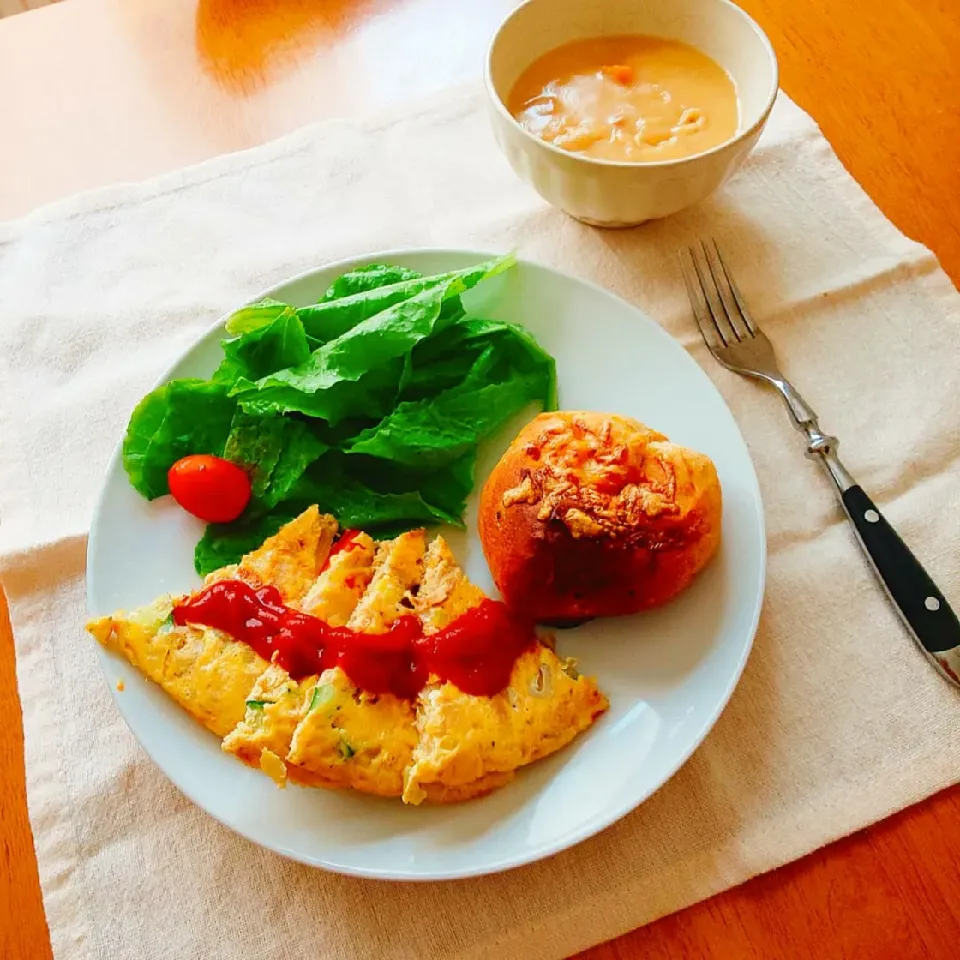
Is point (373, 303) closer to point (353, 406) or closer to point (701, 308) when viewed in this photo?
point (353, 406)

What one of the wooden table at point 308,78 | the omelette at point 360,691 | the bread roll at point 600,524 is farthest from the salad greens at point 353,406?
the wooden table at point 308,78

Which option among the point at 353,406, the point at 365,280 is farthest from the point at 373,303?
the point at 353,406

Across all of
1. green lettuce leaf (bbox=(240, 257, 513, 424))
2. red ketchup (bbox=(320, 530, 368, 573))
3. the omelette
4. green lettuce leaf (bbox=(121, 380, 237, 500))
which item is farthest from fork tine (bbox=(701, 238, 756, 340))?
green lettuce leaf (bbox=(121, 380, 237, 500))

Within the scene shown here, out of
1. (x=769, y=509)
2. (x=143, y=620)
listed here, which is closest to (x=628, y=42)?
(x=769, y=509)

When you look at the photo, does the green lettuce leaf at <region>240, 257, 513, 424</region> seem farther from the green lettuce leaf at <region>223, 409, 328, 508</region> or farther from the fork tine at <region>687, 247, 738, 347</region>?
the fork tine at <region>687, 247, 738, 347</region>

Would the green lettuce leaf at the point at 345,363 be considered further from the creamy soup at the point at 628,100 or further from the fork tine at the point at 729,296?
the fork tine at the point at 729,296

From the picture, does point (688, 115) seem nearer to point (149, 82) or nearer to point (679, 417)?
point (679, 417)
